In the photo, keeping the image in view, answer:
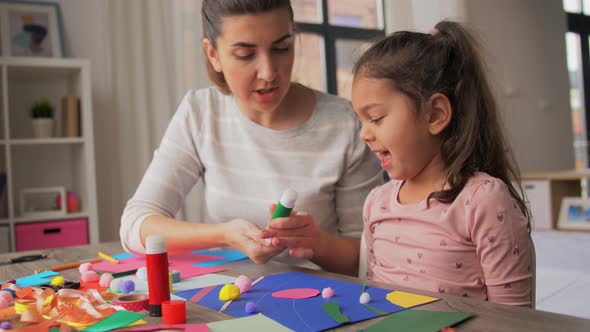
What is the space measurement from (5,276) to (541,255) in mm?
1900

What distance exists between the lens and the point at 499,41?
15.8ft

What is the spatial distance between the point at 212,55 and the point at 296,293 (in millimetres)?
744

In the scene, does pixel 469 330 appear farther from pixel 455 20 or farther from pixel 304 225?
pixel 455 20

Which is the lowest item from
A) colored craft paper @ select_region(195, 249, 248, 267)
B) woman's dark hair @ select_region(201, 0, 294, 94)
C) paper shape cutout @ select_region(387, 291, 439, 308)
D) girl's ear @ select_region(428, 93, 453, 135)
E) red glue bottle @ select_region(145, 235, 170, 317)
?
paper shape cutout @ select_region(387, 291, 439, 308)

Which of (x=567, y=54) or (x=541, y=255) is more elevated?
(x=567, y=54)

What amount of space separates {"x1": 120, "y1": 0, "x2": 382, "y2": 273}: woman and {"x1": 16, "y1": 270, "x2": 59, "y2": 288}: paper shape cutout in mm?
191

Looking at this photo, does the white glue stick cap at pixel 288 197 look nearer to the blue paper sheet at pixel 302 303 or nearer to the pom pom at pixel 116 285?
the blue paper sheet at pixel 302 303

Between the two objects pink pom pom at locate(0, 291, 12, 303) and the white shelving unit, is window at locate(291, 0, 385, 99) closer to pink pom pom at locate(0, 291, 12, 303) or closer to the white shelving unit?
the white shelving unit

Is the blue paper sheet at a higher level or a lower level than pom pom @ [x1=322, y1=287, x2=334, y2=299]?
lower

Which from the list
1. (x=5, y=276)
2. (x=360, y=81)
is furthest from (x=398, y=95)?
(x=5, y=276)

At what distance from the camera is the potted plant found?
282 centimetres

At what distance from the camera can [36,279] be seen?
105cm

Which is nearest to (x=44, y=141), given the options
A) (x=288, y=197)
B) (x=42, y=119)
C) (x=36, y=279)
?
(x=42, y=119)

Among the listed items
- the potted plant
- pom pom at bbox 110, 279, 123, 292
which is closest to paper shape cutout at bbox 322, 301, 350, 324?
pom pom at bbox 110, 279, 123, 292
